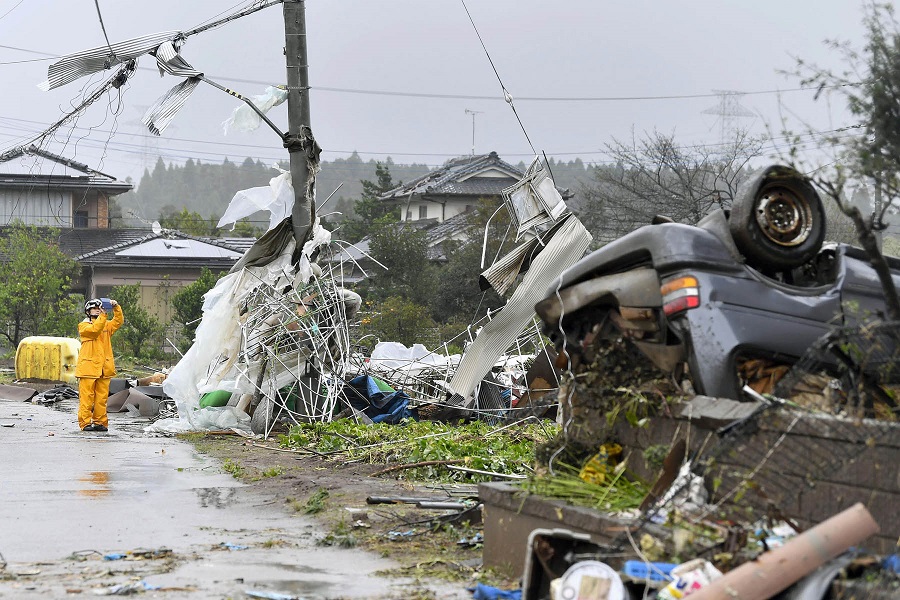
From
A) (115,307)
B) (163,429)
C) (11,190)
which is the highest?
(11,190)

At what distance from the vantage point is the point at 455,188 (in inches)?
2319

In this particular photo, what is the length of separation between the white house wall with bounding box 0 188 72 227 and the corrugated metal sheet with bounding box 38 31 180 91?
37289 millimetres

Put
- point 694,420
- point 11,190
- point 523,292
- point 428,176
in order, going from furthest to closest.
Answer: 1. point 428,176
2. point 11,190
3. point 523,292
4. point 694,420

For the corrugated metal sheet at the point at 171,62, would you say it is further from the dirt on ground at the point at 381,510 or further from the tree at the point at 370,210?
the tree at the point at 370,210

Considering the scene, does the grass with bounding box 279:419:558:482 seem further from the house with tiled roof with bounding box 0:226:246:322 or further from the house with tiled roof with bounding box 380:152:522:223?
the house with tiled roof with bounding box 380:152:522:223


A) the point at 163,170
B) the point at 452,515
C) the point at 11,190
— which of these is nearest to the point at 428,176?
the point at 11,190

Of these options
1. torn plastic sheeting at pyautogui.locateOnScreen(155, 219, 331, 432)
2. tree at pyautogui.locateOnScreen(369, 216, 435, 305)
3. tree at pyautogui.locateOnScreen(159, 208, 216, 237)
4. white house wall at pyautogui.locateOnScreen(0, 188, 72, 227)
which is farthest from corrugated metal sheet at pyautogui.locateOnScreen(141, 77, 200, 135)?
tree at pyautogui.locateOnScreen(159, 208, 216, 237)

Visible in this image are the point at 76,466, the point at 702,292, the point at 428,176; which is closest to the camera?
the point at 702,292

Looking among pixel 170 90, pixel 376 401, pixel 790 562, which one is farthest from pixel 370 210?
pixel 790 562

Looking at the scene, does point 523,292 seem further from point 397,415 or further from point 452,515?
point 452,515

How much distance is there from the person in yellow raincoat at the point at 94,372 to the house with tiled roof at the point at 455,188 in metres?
40.5

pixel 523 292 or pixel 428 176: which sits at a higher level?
pixel 428 176

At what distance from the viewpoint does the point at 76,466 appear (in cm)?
1135

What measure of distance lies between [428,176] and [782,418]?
60.3m
